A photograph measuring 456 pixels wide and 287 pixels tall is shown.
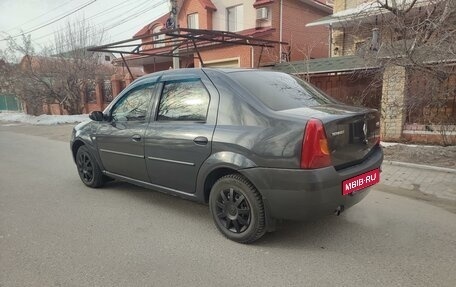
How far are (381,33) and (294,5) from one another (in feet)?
38.5

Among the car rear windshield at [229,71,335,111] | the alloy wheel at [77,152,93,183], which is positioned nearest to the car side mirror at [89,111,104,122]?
the alloy wheel at [77,152,93,183]

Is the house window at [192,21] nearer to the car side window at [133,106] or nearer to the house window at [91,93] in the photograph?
the house window at [91,93]

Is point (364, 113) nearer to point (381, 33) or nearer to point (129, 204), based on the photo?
point (129, 204)

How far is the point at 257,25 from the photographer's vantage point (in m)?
17.6

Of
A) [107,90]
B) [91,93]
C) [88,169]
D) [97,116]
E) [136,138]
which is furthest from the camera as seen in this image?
[91,93]

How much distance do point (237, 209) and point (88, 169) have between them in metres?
3.11

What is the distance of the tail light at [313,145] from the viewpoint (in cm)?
299

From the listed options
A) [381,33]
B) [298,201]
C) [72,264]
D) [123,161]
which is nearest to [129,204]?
[123,161]

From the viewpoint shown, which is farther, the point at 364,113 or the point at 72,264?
the point at 364,113

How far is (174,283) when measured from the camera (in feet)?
9.37

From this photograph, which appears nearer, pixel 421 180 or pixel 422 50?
pixel 421 180

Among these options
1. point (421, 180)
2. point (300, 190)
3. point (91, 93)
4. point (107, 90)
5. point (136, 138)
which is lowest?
point (421, 180)

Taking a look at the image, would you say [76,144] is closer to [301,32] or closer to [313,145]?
[313,145]

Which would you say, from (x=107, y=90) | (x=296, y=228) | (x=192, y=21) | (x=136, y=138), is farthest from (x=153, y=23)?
(x=296, y=228)
